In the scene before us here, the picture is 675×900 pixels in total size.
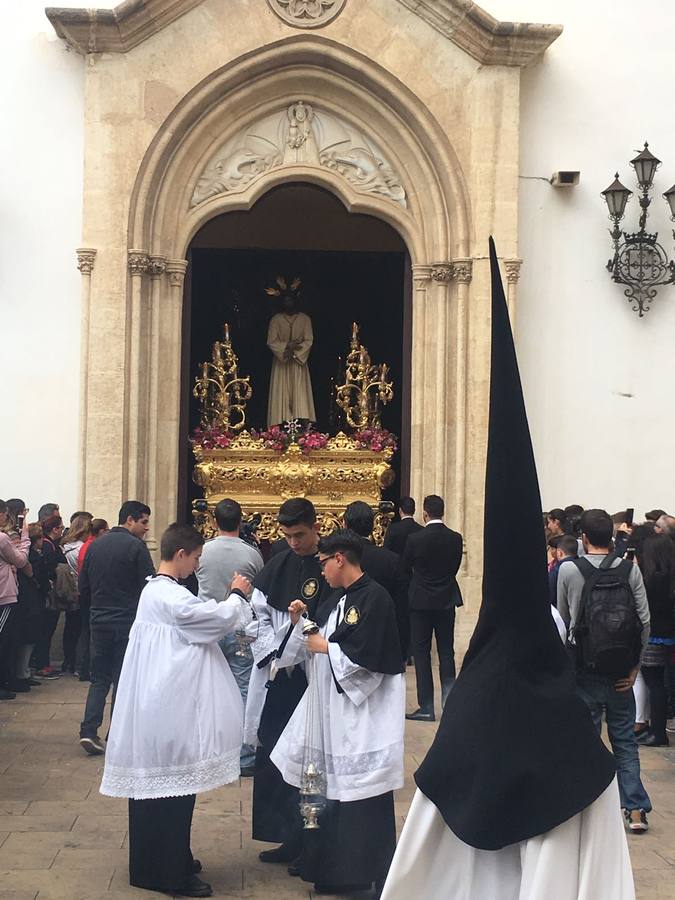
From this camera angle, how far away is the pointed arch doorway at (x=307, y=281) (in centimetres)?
1778

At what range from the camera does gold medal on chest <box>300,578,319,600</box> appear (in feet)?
21.0

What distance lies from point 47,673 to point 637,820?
22.2ft

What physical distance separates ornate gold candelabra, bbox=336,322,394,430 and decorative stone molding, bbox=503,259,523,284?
252cm

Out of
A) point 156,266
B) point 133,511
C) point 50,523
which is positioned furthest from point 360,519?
point 156,266

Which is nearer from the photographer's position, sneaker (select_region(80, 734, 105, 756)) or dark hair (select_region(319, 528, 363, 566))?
dark hair (select_region(319, 528, 363, 566))

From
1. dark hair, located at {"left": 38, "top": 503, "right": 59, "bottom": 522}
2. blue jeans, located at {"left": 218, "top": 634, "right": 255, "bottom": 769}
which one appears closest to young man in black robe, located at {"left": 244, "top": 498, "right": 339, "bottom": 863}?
blue jeans, located at {"left": 218, "top": 634, "right": 255, "bottom": 769}

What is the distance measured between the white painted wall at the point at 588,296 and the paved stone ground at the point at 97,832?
4.54 metres

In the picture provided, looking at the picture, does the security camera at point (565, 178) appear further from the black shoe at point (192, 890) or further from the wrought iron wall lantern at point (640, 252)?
the black shoe at point (192, 890)

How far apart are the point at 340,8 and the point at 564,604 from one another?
802cm

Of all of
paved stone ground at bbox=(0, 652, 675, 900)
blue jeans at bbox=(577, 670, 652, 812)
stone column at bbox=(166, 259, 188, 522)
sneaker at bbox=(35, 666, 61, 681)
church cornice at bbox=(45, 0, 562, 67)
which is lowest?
sneaker at bbox=(35, 666, 61, 681)

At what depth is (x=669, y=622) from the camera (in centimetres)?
951

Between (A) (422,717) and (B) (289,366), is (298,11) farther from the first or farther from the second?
(A) (422,717)

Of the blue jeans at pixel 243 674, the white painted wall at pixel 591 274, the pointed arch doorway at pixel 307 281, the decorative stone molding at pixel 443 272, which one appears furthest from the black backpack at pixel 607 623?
the pointed arch doorway at pixel 307 281

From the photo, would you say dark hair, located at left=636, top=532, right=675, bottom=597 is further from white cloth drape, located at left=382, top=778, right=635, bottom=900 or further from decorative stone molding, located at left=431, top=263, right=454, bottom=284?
white cloth drape, located at left=382, top=778, right=635, bottom=900
